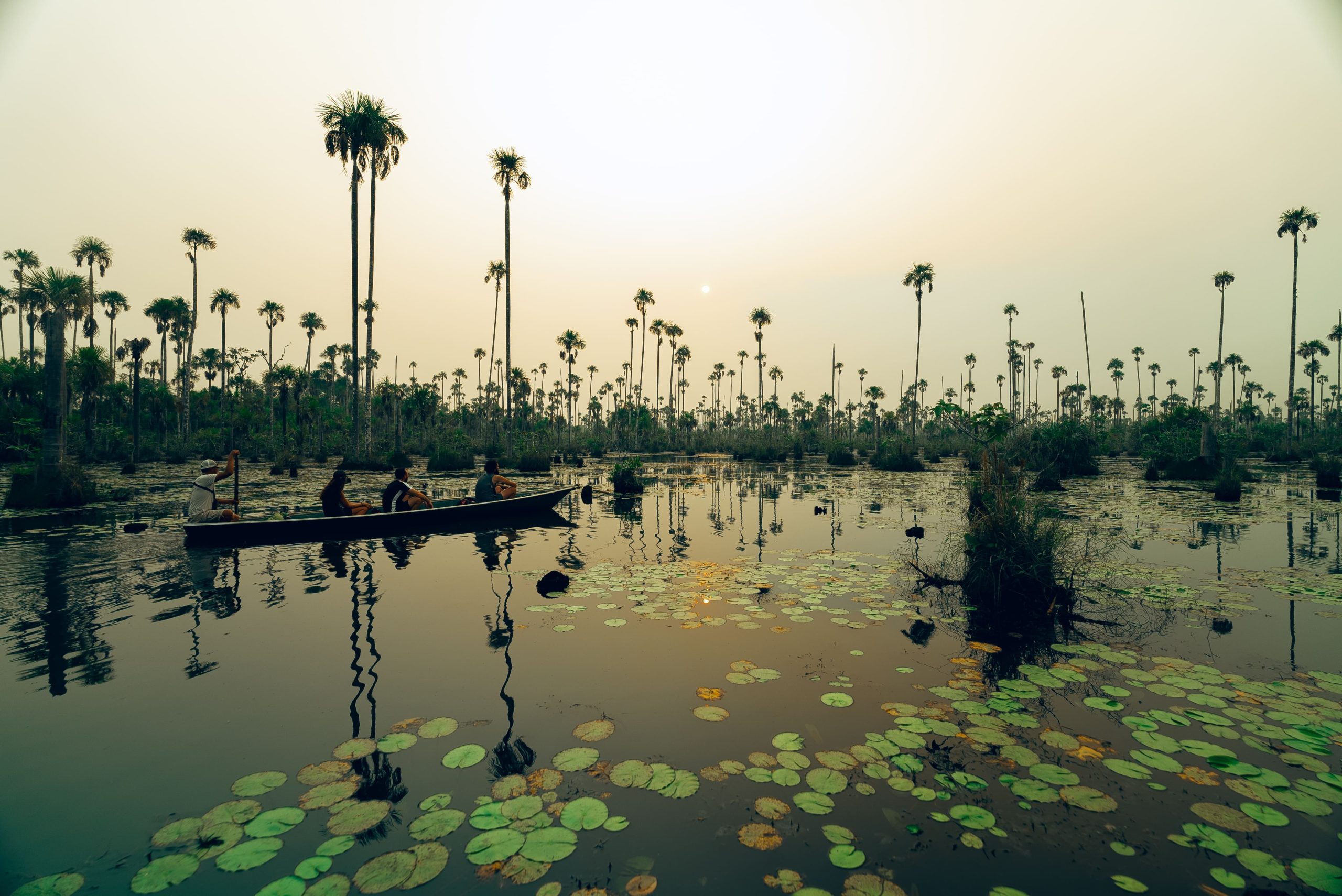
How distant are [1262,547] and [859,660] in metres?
11.3

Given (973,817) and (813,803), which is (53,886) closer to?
(813,803)

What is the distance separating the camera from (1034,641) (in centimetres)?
608

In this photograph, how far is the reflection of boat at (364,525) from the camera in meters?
10.6

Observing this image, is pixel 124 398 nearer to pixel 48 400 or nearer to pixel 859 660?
pixel 48 400

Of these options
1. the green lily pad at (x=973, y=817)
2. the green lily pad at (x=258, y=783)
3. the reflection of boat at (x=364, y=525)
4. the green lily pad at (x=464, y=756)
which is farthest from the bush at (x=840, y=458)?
the green lily pad at (x=258, y=783)

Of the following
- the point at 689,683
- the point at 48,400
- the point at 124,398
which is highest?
the point at 124,398

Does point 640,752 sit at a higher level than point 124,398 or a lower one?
lower

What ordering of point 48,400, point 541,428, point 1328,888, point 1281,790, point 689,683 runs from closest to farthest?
1. point 1328,888
2. point 1281,790
3. point 689,683
4. point 48,400
5. point 541,428

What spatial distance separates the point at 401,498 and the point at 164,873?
33.4 feet

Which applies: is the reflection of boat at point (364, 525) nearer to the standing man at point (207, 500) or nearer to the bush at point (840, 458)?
the standing man at point (207, 500)

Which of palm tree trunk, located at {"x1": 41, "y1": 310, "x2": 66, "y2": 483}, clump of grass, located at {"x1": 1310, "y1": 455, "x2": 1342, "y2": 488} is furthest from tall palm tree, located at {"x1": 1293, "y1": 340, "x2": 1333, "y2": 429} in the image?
palm tree trunk, located at {"x1": 41, "y1": 310, "x2": 66, "y2": 483}

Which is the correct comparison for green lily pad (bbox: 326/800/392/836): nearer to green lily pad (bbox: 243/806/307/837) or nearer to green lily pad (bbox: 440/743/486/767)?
green lily pad (bbox: 243/806/307/837)

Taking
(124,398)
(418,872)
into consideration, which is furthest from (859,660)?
(124,398)

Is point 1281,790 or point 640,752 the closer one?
point 1281,790
